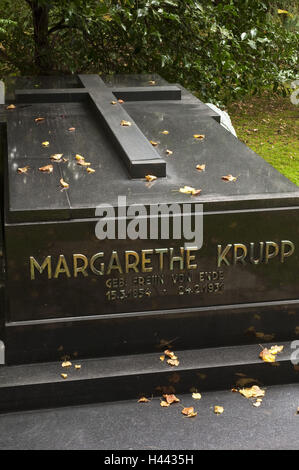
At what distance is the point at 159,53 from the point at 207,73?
0.70m

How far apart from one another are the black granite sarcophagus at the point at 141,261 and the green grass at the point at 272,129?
4.76 meters

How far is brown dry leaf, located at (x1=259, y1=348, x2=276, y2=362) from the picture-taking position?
13.7 ft

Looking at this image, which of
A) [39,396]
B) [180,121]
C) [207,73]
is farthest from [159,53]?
[39,396]

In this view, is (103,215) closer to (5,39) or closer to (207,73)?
(207,73)

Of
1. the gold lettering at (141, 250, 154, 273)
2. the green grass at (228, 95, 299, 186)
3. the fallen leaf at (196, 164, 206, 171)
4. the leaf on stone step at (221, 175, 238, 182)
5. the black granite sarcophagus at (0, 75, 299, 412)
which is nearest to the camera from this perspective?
the black granite sarcophagus at (0, 75, 299, 412)

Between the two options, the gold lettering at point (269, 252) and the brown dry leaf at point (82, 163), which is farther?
the brown dry leaf at point (82, 163)

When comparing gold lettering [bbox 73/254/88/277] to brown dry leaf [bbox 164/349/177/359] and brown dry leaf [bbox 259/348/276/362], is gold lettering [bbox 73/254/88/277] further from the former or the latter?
brown dry leaf [bbox 259/348/276/362]

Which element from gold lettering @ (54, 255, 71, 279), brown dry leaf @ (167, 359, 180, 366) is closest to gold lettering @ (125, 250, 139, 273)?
gold lettering @ (54, 255, 71, 279)

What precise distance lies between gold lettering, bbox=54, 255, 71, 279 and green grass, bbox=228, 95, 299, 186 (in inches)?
215

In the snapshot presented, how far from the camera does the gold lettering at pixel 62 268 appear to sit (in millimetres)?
4004

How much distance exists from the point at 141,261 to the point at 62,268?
0.48 metres

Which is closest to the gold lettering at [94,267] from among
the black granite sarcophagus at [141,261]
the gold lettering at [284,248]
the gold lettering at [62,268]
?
the black granite sarcophagus at [141,261]

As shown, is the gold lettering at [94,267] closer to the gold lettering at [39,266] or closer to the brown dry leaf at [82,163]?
the gold lettering at [39,266]
